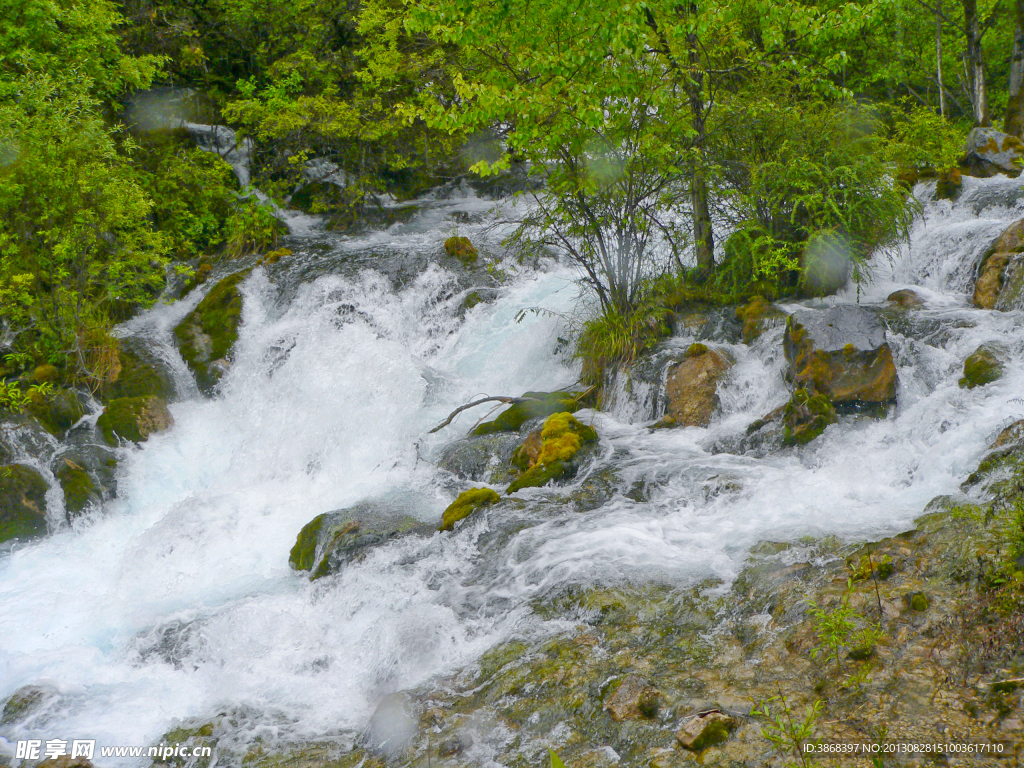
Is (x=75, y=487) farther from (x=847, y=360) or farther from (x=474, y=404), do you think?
(x=847, y=360)

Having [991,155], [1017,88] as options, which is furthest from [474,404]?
[1017,88]

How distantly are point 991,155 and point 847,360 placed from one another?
8214 millimetres

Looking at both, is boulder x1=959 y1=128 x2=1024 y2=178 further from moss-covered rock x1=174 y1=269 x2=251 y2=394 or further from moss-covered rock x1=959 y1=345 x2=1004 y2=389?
moss-covered rock x1=174 y1=269 x2=251 y2=394

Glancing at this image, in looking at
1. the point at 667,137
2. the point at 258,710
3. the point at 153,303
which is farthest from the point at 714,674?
the point at 153,303

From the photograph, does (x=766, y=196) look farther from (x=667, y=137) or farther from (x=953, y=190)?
(x=953, y=190)

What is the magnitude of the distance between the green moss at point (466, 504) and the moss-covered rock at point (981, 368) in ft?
16.0

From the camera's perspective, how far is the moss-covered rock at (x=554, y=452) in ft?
23.3

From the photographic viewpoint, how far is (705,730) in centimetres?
322

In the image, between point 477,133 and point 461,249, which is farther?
point 461,249

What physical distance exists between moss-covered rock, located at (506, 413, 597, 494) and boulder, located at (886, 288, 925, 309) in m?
4.54

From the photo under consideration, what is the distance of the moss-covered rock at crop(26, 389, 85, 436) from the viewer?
9461 mm

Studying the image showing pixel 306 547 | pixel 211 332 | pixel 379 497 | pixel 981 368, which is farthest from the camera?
pixel 211 332

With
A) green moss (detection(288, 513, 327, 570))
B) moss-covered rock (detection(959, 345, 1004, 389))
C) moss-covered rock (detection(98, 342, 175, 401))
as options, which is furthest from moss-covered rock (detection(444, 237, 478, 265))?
moss-covered rock (detection(959, 345, 1004, 389))

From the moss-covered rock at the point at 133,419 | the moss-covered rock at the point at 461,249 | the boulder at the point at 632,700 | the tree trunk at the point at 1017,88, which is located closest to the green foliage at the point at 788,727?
the boulder at the point at 632,700
